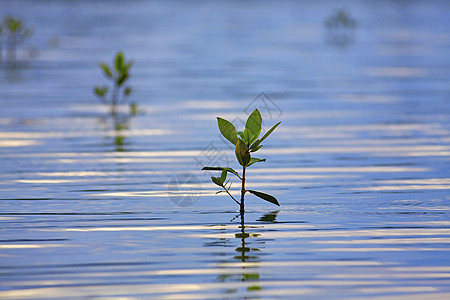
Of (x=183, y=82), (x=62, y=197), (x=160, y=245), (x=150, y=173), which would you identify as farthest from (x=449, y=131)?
(x=183, y=82)

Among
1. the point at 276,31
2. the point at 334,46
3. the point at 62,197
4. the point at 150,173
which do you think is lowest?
the point at 62,197

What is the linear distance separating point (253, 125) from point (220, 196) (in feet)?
2.52

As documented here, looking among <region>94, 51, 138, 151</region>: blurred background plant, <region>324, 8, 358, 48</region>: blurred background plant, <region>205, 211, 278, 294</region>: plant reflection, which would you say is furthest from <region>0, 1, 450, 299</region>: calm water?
<region>324, 8, 358, 48</region>: blurred background plant

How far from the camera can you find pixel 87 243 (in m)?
4.09

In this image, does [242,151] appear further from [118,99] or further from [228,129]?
[118,99]

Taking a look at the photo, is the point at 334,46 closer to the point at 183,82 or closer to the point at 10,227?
the point at 183,82

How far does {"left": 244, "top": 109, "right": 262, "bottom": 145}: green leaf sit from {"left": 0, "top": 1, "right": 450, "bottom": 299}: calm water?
0.42 meters

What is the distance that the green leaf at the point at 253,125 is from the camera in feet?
15.2

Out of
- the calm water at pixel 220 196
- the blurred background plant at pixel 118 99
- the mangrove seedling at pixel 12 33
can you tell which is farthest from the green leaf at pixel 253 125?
the mangrove seedling at pixel 12 33

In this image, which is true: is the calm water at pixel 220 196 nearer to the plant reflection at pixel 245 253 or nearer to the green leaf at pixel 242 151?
the plant reflection at pixel 245 253

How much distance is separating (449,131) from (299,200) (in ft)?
11.8

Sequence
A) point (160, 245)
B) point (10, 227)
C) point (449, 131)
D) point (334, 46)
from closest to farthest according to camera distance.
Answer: point (160, 245)
point (10, 227)
point (449, 131)
point (334, 46)

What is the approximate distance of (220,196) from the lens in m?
5.28

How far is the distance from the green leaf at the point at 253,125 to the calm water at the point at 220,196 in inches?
16.6
